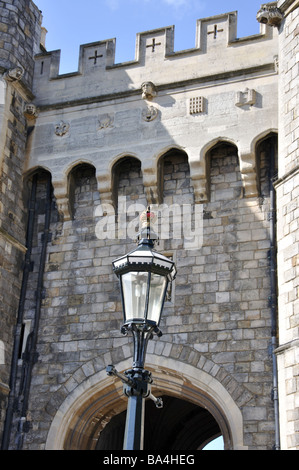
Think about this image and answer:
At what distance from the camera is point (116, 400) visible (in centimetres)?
1017

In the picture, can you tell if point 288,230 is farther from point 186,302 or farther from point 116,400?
point 116,400

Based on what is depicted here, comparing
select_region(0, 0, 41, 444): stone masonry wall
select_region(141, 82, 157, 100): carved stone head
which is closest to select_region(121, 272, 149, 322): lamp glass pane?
select_region(0, 0, 41, 444): stone masonry wall

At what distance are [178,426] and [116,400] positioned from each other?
3.74 meters

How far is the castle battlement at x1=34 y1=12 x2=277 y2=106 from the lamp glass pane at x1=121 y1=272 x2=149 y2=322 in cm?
579

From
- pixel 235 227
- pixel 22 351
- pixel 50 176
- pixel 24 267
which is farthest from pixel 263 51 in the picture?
pixel 22 351

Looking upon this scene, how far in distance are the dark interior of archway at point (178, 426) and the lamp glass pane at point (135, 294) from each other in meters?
7.78

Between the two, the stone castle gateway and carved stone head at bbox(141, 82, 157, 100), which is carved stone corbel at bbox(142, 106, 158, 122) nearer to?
the stone castle gateway

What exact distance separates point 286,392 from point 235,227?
105 inches

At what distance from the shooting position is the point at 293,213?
9094 millimetres

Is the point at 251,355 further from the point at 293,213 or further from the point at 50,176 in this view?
the point at 50,176

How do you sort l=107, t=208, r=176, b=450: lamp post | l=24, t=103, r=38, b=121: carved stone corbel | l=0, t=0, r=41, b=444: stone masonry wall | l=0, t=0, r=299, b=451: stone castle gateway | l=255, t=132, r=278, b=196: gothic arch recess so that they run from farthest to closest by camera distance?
l=24, t=103, r=38, b=121: carved stone corbel → l=0, t=0, r=41, b=444: stone masonry wall → l=255, t=132, r=278, b=196: gothic arch recess → l=0, t=0, r=299, b=451: stone castle gateway → l=107, t=208, r=176, b=450: lamp post

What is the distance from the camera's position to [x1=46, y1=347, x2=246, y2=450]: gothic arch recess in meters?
9.40

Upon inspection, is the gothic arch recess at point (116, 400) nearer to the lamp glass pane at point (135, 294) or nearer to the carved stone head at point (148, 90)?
the carved stone head at point (148, 90)

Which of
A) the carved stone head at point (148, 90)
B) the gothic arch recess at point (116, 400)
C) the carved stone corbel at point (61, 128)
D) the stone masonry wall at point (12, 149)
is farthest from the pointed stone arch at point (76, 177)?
the gothic arch recess at point (116, 400)
